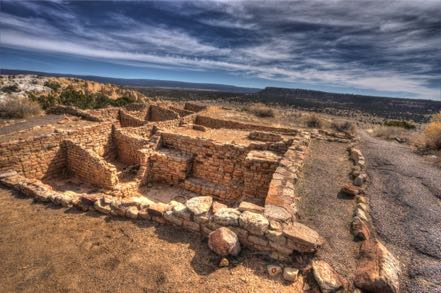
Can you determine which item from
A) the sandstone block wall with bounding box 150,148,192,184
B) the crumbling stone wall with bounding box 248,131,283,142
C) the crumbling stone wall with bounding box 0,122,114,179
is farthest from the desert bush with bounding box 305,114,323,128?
the crumbling stone wall with bounding box 0,122,114,179

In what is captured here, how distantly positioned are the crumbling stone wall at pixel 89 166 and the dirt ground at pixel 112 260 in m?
3.40

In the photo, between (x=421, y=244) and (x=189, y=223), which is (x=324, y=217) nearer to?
(x=421, y=244)

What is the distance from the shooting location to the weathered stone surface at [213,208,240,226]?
366cm

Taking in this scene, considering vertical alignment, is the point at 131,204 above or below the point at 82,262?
above

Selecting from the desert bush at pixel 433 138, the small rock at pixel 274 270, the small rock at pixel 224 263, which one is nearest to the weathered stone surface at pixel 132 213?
the small rock at pixel 224 263

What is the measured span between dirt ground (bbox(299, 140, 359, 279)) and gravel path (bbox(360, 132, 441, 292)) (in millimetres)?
592

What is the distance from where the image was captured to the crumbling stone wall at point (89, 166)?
8.01 m

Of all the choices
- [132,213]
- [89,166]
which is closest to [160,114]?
[89,166]

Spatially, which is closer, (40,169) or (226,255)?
(226,255)

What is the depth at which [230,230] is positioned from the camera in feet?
12.0

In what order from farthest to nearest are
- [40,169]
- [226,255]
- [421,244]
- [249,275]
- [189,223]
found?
[40,169], [189,223], [421,244], [226,255], [249,275]

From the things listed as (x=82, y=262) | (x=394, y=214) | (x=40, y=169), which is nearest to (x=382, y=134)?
(x=394, y=214)

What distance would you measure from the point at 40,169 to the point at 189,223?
7.33 meters

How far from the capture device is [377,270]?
2.96 metres
